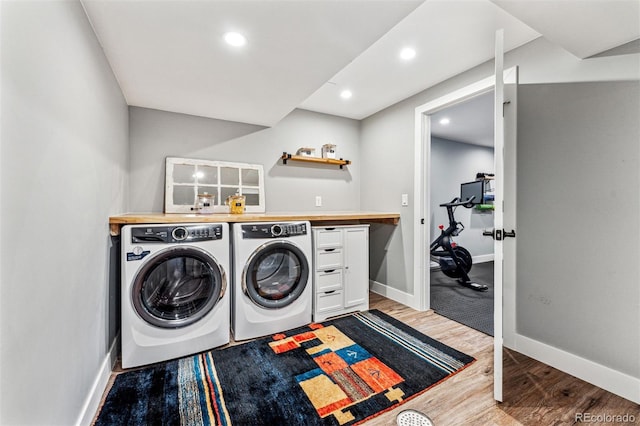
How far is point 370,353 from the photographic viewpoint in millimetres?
1948

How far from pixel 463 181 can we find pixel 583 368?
4.06m

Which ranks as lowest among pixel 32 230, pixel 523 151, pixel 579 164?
pixel 32 230

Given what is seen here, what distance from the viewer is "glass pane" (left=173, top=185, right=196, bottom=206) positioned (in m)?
2.62

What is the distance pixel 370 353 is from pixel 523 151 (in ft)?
6.10

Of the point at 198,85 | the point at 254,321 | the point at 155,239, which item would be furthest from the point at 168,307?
the point at 198,85

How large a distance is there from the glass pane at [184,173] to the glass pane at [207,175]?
0.18 ft

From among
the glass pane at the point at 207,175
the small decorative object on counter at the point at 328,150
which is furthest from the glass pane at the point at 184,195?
the small decorative object on counter at the point at 328,150

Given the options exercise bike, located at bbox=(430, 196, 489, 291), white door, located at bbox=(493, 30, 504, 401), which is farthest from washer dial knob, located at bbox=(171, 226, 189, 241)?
exercise bike, located at bbox=(430, 196, 489, 291)

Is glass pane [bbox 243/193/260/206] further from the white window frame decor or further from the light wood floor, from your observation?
the light wood floor

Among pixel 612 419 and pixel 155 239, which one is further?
pixel 155 239

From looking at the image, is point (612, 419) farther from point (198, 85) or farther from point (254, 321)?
point (198, 85)

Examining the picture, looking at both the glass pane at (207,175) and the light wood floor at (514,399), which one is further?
the glass pane at (207,175)

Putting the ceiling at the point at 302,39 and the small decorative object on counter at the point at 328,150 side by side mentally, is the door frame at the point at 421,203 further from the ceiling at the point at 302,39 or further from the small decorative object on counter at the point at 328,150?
the small decorative object on counter at the point at 328,150

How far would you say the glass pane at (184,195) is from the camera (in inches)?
103
